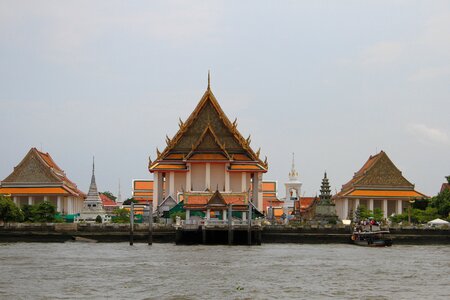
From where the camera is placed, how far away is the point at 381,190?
103m

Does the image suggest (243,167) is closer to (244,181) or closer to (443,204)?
(244,181)

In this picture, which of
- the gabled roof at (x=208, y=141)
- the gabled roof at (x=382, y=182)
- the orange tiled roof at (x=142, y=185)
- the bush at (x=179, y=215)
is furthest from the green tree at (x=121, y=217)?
the gabled roof at (x=382, y=182)

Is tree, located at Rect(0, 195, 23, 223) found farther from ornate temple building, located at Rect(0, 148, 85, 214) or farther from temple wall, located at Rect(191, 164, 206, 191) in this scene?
ornate temple building, located at Rect(0, 148, 85, 214)

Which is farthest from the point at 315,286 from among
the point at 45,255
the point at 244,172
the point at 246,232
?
the point at 244,172

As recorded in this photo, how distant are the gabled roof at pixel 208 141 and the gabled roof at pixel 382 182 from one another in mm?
16449

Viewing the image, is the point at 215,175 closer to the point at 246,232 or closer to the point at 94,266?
the point at 246,232

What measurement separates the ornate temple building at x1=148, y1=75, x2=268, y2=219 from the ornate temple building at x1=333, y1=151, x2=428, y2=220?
54.2 feet

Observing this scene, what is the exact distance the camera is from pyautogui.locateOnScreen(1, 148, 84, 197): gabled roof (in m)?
97.1

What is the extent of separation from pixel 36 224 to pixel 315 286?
3767 cm

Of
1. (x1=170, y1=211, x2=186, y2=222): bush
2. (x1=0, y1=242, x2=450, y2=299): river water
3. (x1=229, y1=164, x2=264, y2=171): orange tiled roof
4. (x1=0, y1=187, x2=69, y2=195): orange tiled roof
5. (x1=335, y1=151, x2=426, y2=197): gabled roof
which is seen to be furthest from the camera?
(x1=335, y1=151, x2=426, y2=197): gabled roof

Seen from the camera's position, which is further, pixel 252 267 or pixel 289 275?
pixel 252 267

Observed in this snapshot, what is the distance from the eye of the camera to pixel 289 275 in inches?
1512

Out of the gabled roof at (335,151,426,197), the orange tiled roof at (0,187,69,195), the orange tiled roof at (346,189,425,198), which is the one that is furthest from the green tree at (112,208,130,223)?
the gabled roof at (335,151,426,197)

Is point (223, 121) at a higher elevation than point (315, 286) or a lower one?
higher
